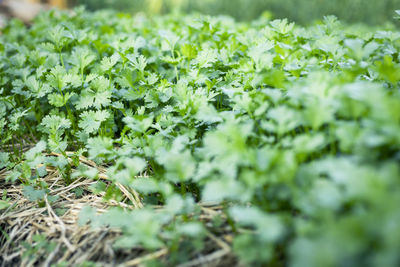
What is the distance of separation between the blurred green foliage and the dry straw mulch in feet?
13.7

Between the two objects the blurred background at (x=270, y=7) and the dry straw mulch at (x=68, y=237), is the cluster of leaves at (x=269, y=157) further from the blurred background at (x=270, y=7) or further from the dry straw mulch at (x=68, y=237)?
the blurred background at (x=270, y=7)

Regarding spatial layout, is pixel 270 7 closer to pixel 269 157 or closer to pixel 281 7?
pixel 281 7

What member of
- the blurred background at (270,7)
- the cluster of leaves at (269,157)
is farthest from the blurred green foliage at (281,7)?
the cluster of leaves at (269,157)

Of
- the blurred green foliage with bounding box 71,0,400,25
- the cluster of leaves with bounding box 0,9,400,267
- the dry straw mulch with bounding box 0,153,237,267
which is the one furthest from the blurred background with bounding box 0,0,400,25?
the dry straw mulch with bounding box 0,153,237,267

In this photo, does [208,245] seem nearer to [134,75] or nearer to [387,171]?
[387,171]

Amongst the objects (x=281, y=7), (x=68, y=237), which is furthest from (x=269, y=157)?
(x=281, y=7)

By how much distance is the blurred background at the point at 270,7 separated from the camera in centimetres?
446

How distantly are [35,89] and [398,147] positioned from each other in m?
1.66

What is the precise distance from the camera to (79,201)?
1401 millimetres

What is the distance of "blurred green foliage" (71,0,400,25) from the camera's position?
445 centimetres

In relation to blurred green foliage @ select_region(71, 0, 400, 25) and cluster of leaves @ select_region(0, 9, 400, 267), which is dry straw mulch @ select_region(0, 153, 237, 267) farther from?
blurred green foliage @ select_region(71, 0, 400, 25)

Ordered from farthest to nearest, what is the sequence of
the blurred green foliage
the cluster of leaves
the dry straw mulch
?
the blurred green foliage
the dry straw mulch
the cluster of leaves

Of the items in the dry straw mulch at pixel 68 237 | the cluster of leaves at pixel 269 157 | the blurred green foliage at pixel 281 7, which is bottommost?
the dry straw mulch at pixel 68 237

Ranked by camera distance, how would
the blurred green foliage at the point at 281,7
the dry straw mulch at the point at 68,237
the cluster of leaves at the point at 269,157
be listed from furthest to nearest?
the blurred green foliage at the point at 281,7 → the dry straw mulch at the point at 68,237 → the cluster of leaves at the point at 269,157
